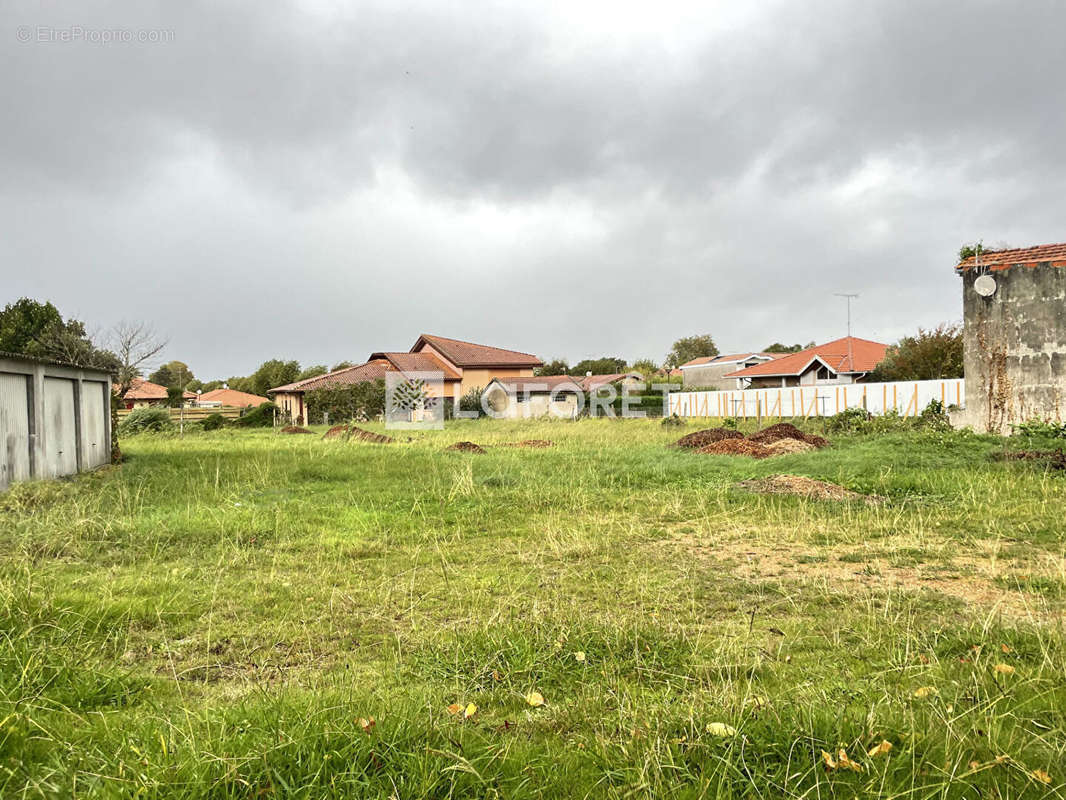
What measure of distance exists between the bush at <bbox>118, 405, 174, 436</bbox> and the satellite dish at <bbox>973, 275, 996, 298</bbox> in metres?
30.4

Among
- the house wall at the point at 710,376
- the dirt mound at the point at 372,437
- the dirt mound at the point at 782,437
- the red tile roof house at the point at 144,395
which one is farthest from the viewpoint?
the house wall at the point at 710,376

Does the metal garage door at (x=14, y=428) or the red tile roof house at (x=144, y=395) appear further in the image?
the red tile roof house at (x=144, y=395)

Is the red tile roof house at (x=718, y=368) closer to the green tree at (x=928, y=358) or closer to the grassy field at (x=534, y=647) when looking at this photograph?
the green tree at (x=928, y=358)

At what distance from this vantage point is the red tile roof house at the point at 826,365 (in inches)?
1660

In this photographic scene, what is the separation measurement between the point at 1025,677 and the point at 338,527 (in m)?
6.59

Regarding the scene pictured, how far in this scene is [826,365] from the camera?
4278cm

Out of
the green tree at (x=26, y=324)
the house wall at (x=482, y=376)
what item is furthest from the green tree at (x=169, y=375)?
the house wall at (x=482, y=376)

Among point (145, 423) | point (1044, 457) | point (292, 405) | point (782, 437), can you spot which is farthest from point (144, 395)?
point (1044, 457)

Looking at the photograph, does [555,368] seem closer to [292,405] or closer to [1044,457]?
[292,405]

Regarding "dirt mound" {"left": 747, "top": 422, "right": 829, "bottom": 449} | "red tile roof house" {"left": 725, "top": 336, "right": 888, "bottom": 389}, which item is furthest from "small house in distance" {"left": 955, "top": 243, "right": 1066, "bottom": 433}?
"red tile roof house" {"left": 725, "top": 336, "right": 888, "bottom": 389}

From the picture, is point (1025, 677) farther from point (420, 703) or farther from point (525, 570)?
point (525, 570)

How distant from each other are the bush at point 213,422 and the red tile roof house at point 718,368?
3901 cm

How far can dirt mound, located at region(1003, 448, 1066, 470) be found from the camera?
10906mm

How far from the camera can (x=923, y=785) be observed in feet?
7.48
